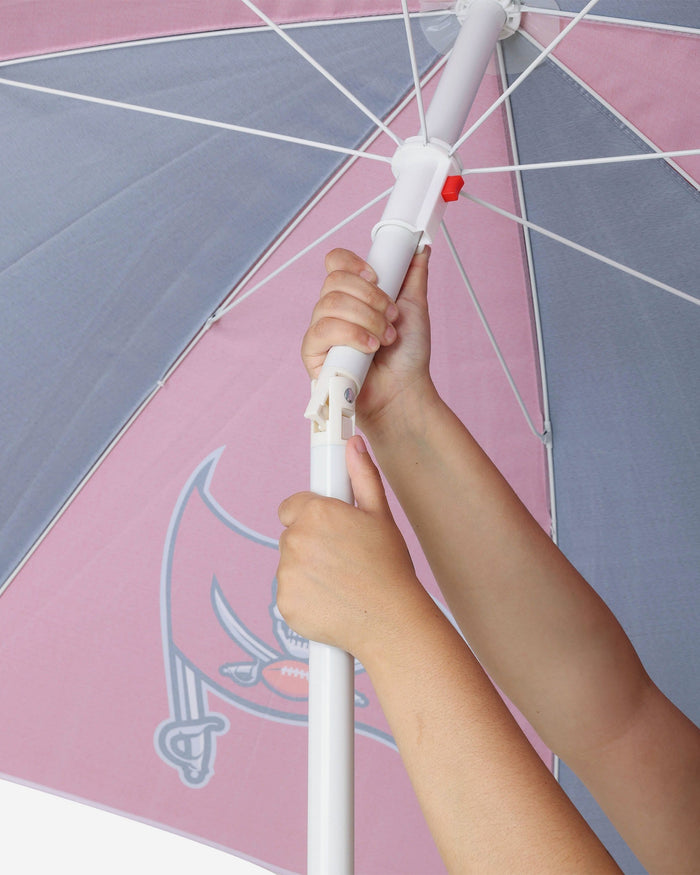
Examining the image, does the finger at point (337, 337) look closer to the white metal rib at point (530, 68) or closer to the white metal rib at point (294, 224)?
the white metal rib at point (530, 68)

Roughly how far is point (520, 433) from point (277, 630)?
0.52m

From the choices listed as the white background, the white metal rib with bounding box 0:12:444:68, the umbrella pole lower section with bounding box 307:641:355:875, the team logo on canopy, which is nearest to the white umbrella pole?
the umbrella pole lower section with bounding box 307:641:355:875

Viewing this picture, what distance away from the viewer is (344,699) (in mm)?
828

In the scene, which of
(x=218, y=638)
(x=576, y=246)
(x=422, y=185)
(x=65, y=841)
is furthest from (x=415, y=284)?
(x=65, y=841)

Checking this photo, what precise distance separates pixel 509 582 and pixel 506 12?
784 millimetres

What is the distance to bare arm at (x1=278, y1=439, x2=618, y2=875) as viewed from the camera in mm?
699

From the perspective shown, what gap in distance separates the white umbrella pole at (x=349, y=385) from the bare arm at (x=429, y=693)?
35mm

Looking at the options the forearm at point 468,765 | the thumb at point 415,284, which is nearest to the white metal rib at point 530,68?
the thumb at point 415,284

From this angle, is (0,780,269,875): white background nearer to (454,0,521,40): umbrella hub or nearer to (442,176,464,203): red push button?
(442,176,464,203): red push button

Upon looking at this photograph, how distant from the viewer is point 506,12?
1.33m

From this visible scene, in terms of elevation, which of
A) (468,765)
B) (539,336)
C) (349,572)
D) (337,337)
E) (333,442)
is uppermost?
(539,336)

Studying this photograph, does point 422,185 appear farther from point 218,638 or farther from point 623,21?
point 218,638

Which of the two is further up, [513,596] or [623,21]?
[623,21]

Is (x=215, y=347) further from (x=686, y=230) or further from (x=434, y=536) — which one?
(x=686, y=230)
